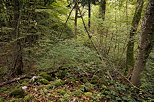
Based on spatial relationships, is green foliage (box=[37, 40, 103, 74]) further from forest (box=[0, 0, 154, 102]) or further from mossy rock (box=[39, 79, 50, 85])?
mossy rock (box=[39, 79, 50, 85])

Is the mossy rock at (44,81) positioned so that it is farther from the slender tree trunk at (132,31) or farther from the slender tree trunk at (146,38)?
the slender tree trunk at (132,31)

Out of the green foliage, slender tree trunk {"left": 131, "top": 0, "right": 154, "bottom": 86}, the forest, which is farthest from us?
the green foliage

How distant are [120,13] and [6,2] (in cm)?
612

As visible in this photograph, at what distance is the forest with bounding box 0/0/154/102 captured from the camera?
10.4 ft

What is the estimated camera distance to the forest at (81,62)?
316cm

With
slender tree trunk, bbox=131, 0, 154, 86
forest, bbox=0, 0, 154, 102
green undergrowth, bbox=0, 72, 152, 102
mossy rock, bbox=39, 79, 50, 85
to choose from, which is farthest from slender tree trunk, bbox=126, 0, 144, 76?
mossy rock, bbox=39, 79, 50, 85

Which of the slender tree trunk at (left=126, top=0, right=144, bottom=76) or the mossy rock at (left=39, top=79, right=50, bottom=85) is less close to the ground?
the slender tree trunk at (left=126, top=0, right=144, bottom=76)

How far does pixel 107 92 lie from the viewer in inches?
133

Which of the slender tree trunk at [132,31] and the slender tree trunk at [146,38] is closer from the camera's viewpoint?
the slender tree trunk at [146,38]

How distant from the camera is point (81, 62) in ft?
17.4

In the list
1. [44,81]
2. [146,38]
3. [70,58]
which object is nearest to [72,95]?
[44,81]

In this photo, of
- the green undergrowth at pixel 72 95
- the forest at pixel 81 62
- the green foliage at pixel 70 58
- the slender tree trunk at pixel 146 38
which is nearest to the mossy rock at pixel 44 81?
the forest at pixel 81 62

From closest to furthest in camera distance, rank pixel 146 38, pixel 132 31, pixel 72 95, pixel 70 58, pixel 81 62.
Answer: pixel 146 38 → pixel 72 95 → pixel 132 31 → pixel 70 58 → pixel 81 62

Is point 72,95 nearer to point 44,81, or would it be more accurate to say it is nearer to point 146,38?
point 44,81
